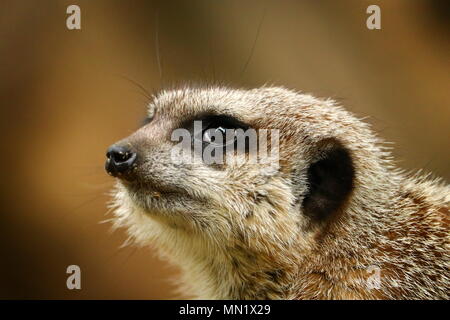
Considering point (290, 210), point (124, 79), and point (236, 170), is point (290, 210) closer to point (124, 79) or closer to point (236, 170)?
point (236, 170)

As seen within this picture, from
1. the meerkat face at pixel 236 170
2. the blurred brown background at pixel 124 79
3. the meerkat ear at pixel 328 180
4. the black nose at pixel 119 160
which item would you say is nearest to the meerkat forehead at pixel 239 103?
the meerkat face at pixel 236 170

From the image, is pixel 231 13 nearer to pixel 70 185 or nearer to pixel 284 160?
pixel 70 185

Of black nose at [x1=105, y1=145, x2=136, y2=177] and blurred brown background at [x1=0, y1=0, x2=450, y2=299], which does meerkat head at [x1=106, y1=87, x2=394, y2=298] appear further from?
blurred brown background at [x1=0, y1=0, x2=450, y2=299]

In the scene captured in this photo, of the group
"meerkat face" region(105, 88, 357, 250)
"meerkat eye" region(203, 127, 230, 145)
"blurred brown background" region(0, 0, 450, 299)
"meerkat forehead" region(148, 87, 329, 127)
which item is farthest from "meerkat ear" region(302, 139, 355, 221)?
"blurred brown background" region(0, 0, 450, 299)

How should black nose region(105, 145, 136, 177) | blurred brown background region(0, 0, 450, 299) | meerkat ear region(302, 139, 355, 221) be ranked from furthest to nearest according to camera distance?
blurred brown background region(0, 0, 450, 299) < meerkat ear region(302, 139, 355, 221) < black nose region(105, 145, 136, 177)

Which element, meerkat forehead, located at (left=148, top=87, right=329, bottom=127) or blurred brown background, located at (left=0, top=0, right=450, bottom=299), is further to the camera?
blurred brown background, located at (left=0, top=0, right=450, bottom=299)

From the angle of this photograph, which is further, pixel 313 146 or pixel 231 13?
pixel 231 13

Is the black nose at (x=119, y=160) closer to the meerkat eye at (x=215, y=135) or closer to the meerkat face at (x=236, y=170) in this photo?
the meerkat face at (x=236, y=170)

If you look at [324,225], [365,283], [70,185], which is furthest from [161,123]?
[70,185]
